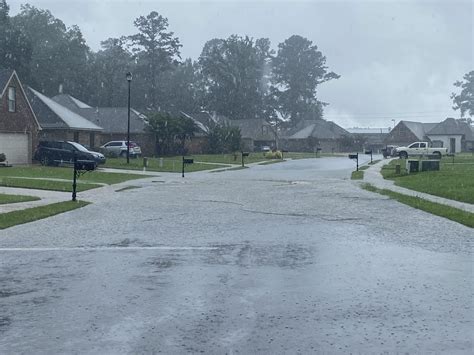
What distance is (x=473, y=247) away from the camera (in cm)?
1046

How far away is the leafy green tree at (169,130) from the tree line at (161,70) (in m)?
12.1

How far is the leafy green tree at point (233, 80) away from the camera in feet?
376

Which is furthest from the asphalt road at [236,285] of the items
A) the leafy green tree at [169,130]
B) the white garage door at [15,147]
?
the leafy green tree at [169,130]

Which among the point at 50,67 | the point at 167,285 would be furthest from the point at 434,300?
the point at 50,67

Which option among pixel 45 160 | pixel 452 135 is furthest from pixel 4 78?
pixel 452 135

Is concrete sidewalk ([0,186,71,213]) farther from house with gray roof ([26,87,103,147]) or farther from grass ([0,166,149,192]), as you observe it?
house with gray roof ([26,87,103,147])

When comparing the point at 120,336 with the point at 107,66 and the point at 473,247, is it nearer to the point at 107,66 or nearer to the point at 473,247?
the point at 473,247

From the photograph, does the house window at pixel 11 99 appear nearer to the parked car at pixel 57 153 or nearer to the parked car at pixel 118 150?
the parked car at pixel 57 153

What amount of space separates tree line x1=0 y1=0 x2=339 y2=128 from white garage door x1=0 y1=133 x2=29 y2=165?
3591cm

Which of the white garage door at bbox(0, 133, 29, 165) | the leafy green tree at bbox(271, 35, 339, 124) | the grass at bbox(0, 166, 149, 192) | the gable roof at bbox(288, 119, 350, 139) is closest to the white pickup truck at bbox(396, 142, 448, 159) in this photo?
the white garage door at bbox(0, 133, 29, 165)

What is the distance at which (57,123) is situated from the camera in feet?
156

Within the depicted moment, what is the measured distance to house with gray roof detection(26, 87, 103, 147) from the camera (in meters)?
47.6

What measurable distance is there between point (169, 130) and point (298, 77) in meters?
87.2

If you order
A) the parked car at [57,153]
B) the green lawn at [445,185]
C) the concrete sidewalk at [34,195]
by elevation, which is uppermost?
the parked car at [57,153]
